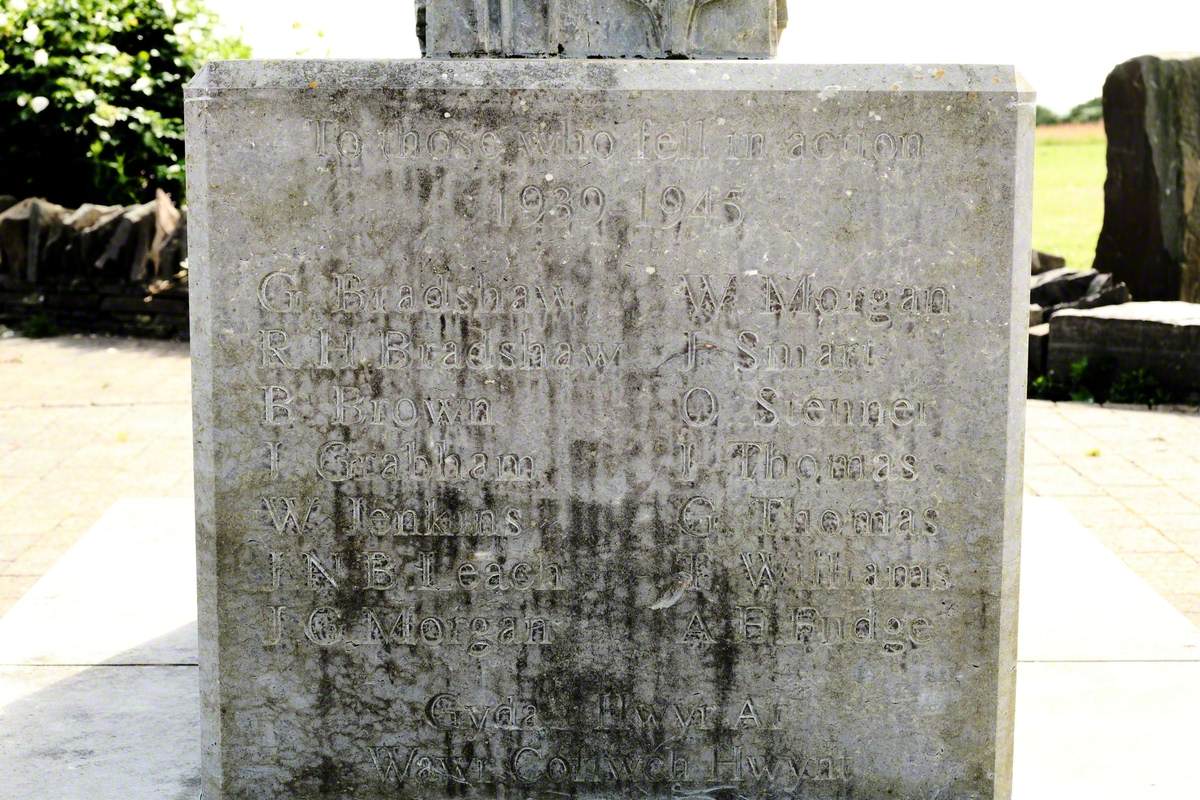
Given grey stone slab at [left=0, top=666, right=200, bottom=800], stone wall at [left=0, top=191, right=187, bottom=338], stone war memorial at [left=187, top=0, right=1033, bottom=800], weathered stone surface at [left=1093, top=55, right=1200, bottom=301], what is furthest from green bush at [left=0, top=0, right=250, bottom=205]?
stone war memorial at [left=187, top=0, right=1033, bottom=800]

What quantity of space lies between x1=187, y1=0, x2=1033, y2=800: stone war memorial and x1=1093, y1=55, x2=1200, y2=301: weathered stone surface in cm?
756

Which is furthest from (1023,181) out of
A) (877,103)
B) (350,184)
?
(350,184)

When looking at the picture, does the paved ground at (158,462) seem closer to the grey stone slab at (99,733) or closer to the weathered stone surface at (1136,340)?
the weathered stone surface at (1136,340)

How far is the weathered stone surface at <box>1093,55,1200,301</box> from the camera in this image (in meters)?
9.96

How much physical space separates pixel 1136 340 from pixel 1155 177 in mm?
2224

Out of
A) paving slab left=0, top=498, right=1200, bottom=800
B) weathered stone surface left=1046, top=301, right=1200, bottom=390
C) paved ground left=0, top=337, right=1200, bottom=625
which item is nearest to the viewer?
paving slab left=0, top=498, right=1200, bottom=800

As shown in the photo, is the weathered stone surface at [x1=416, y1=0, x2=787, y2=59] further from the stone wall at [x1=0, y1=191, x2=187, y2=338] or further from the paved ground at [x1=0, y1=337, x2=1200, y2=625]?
the stone wall at [x1=0, y1=191, x2=187, y2=338]

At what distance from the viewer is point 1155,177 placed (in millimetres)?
10062

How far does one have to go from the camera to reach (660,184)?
2.98 meters

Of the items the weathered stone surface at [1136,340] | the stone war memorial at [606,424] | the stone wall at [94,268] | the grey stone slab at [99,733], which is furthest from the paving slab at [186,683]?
the stone wall at [94,268]

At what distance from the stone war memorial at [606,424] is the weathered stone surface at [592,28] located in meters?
0.03

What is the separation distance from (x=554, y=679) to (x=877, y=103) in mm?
1318

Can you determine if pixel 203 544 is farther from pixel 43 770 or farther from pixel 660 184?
pixel 660 184

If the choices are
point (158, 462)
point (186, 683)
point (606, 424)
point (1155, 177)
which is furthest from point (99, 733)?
point (1155, 177)
